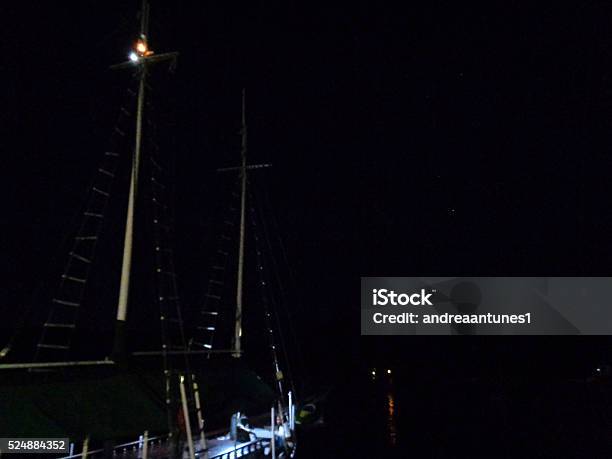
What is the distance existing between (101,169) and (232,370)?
7530 mm

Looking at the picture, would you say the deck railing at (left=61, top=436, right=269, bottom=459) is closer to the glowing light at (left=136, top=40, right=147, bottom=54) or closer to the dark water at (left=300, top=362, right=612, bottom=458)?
the glowing light at (left=136, top=40, right=147, bottom=54)

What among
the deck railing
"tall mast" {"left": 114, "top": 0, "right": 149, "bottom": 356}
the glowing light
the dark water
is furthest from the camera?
the dark water

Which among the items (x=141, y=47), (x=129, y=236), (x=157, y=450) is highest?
(x=141, y=47)

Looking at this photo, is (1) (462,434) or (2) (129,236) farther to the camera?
(1) (462,434)

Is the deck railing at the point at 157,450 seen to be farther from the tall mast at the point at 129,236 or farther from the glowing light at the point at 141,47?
the glowing light at the point at 141,47

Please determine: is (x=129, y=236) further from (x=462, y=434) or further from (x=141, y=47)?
(x=462, y=434)

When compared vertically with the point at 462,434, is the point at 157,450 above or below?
above

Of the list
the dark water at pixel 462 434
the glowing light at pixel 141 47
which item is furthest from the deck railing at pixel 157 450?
the dark water at pixel 462 434

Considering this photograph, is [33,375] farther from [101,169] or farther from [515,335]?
[515,335]

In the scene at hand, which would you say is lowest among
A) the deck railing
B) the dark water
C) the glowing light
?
the dark water

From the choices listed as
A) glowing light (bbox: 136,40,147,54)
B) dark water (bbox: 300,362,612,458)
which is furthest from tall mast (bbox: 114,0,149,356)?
dark water (bbox: 300,362,612,458)

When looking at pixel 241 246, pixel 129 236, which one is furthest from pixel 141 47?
pixel 241 246

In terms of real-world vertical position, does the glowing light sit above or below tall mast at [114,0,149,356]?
above

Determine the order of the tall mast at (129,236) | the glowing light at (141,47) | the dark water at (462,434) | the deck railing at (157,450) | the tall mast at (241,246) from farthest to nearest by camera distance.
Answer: the dark water at (462,434) → the tall mast at (241,246) → the glowing light at (141,47) → the deck railing at (157,450) → the tall mast at (129,236)
